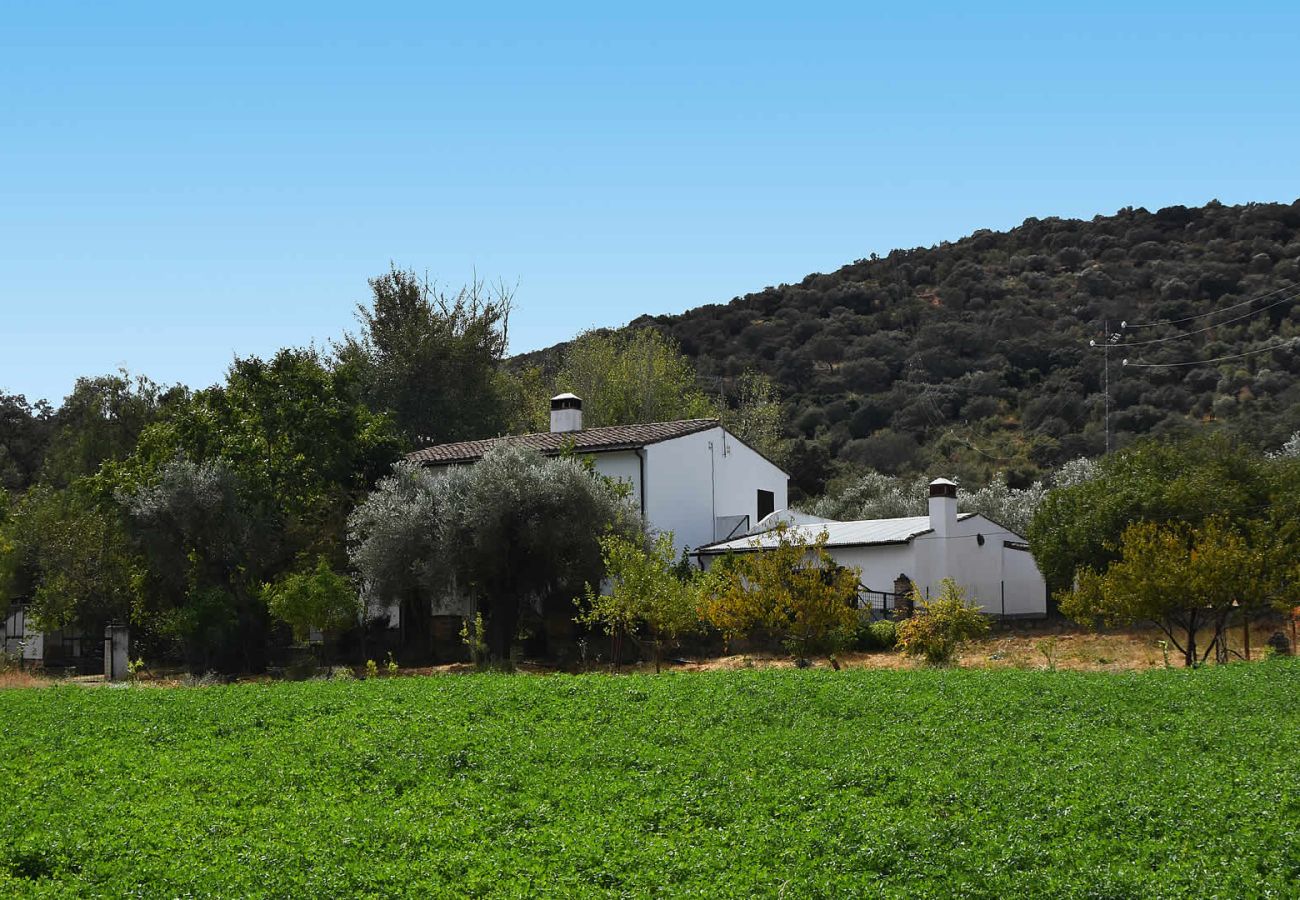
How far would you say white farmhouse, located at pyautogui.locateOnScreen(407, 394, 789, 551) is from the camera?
123ft

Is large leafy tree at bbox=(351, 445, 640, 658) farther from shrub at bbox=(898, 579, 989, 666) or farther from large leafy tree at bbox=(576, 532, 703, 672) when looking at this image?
shrub at bbox=(898, 579, 989, 666)

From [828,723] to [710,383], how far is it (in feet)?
195

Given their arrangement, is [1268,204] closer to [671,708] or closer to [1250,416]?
[1250,416]

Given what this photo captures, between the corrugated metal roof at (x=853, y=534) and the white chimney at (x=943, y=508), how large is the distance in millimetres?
388

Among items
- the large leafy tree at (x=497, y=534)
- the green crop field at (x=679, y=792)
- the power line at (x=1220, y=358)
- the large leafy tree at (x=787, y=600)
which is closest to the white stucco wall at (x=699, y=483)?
the large leafy tree at (x=497, y=534)

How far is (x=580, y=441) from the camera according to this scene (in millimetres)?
39031

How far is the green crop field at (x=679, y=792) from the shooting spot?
11312mm

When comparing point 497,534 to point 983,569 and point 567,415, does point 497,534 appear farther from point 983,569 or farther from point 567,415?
point 983,569

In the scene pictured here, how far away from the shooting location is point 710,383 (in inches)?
2977

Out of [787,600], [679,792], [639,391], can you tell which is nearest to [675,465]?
[787,600]

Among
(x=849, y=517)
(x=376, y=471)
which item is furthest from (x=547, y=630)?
(x=849, y=517)

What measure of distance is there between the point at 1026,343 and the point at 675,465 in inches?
1676

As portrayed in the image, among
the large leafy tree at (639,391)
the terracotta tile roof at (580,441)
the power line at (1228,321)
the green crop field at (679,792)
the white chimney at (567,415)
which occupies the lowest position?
the green crop field at (679,792)

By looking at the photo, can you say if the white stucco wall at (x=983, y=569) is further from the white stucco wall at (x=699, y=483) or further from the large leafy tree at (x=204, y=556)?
the large leafy tree at (x=204, y=556)
